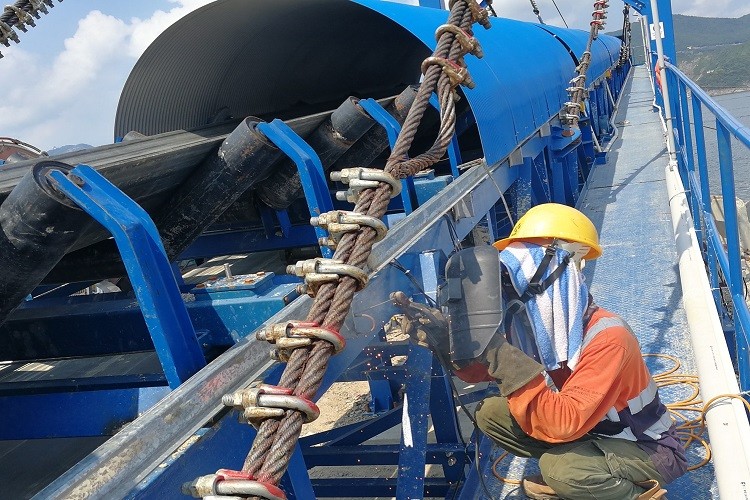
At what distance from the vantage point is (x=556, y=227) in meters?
2.62

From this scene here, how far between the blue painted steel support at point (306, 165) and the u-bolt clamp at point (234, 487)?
173 centimetres

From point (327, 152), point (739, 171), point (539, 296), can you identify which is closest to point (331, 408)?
point (327, 152)

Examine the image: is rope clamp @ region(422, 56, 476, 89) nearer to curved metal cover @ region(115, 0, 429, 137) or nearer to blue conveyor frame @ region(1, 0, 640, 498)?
blue conveyor frame @ region(1, 0, 640, 498)

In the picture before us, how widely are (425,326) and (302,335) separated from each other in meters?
1.10

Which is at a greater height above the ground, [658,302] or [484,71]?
[484,71]

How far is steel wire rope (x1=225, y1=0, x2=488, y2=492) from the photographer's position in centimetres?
121

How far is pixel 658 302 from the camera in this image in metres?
4.62

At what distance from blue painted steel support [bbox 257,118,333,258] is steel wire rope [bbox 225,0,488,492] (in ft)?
3.56

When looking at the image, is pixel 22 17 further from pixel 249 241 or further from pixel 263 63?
pixel 263 63

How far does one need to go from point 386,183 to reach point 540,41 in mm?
6705

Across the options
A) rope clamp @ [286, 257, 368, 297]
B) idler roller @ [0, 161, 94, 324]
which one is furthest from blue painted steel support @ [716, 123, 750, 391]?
idler roller @ [0, 161, 94, 324]

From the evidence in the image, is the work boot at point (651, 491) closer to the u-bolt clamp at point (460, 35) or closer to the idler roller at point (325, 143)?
the u-bolt clamp at point (460, 35)

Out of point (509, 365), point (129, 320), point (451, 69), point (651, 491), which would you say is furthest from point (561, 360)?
point (129, 320)

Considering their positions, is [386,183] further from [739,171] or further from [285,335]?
[739,171]
